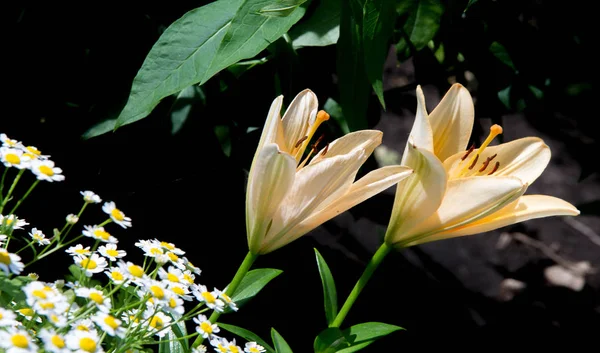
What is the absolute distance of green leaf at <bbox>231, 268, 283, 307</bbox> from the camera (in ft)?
2.52

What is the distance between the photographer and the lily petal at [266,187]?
2.24ft

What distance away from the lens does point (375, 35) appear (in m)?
0.90

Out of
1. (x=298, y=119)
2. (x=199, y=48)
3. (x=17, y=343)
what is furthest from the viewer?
(x=199, y=48)

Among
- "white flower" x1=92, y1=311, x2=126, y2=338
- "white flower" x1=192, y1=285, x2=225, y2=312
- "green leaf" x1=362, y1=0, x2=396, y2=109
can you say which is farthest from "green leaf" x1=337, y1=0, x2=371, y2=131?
"white flower" x1=92, y1=311, x2=126, y2=338

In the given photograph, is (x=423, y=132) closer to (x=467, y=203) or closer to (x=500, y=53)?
(x=467, y=203)

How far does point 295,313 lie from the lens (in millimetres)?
1674

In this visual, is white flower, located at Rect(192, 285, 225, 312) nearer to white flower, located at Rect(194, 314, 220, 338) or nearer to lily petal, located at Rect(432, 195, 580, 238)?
white flower, located at Rect(194, 314, 220, 338)

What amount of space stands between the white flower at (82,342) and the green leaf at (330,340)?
0.26m

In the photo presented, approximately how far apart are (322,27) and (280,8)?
204 mm

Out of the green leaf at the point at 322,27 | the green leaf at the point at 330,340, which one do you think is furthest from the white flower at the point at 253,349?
the green leaf at the point at 322,27

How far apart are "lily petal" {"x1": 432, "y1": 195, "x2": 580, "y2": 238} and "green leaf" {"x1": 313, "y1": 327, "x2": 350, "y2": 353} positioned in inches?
5.9

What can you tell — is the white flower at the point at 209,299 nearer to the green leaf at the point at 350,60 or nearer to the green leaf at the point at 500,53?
the green leaf at the point at 350,60

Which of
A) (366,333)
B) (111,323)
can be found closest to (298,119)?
(366,333)

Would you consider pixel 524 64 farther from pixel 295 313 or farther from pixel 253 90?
pixel 295 313
